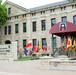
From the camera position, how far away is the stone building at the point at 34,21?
130 ft

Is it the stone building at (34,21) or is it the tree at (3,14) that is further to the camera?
the tree at (3,14)

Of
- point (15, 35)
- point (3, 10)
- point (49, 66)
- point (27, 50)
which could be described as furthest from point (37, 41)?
point (49, 66)

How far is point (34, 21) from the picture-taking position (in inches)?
1724

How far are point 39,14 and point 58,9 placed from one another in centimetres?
442

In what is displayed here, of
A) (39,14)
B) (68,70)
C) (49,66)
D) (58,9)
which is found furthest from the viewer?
(39,14)

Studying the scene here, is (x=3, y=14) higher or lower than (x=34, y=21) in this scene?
higher

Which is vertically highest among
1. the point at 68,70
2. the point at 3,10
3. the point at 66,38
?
the point at 3,10

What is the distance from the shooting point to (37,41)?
Result: 140 feet

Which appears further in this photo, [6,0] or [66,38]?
[6,0]

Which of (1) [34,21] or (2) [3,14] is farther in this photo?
(2) [3,14]

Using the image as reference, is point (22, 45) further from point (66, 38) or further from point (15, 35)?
point (66, 38)

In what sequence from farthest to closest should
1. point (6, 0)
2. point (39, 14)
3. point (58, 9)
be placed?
point (6, 0)
point (39, 14)
point (58, 9)

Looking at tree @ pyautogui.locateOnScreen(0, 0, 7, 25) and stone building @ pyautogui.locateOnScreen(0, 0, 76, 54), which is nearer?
stone building @ pyautogui.locateOnScreen(0, 0, 76, 54)

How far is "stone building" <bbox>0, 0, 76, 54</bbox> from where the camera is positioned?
39594 millimetres
